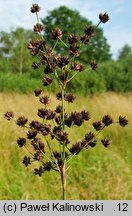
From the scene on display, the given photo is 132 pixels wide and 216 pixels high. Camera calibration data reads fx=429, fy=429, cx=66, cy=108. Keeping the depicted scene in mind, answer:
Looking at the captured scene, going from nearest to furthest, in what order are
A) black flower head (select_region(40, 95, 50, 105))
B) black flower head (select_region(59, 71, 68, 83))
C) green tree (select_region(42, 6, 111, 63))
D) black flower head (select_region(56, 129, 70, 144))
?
1. black flower head (select_region(56, 129, 70, 144))
2. black flower head (select_region(59, 71, 68, 83))
3. black flower head (select_region(40, 95, 50, 105))
4. green tree (select_region(42, 6, 111, 63))

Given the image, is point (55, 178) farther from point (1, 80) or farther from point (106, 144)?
point (1, 80)

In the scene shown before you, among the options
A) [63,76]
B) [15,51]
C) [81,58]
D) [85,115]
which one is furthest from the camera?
[81,58]

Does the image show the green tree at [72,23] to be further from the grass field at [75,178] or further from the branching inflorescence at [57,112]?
the branching inflorescence at [57,112]

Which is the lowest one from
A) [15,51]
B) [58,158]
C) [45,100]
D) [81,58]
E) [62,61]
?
[58,158]

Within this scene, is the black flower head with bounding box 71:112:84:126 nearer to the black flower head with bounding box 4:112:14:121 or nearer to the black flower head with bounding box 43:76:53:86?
the black flower head with bounding box 43:76:53:86

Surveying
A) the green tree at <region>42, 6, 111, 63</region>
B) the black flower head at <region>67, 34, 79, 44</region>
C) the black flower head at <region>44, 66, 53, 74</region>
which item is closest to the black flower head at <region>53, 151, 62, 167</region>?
the black flower head at <region>44, 66, 53, 74</region>

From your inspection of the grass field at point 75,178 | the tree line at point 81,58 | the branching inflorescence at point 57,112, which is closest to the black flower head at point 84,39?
the branching inflorescence at point 57,112

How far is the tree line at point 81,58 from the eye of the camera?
31562 millimetres

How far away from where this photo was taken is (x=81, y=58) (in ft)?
192

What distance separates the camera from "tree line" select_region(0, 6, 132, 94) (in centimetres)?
3156

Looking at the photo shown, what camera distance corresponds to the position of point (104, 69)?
34562 mm

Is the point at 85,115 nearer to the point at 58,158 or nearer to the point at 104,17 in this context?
the point at 58,158

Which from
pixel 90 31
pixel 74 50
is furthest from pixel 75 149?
pixel 90 31

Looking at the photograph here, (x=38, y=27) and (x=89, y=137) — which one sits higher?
(x=38, y=27)
